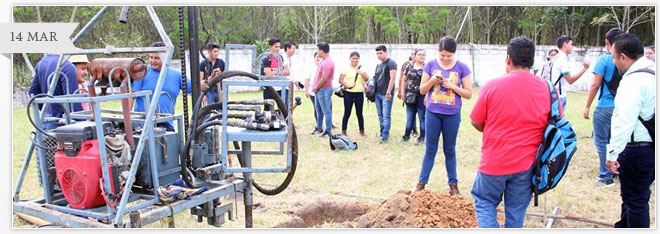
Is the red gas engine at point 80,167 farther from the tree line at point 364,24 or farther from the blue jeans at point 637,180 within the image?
the tree line at point 364,24

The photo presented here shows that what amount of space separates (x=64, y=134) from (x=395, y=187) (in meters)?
3.22

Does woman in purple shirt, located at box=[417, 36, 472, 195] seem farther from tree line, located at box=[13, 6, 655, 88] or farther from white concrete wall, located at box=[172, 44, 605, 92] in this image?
tree line, located at box=[13, 6, 655, 88]

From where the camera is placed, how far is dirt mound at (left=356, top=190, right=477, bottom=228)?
3.90 metres

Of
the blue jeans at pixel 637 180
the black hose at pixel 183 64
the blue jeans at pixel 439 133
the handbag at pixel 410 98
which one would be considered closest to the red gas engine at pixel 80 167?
the black hose at pixel 183 64

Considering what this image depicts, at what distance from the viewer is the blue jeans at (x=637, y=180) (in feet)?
10.7

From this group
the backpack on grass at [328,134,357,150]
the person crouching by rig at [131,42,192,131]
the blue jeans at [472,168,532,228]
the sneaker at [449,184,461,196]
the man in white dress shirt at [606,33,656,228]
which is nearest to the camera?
the blue jeans at [472,168,532,228]

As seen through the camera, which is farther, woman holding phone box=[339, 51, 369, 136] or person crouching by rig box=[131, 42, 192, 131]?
woman holding phone box=[339, 51, 369, 136]

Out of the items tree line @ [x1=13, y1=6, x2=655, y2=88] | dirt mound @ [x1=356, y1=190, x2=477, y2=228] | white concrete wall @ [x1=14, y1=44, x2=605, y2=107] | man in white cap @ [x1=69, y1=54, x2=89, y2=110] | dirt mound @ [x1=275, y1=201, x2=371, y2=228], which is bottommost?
dirt mound @ [x1=275, y1=201, x2=371, y2=228]

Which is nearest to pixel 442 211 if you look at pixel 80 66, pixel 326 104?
pixel 80 66

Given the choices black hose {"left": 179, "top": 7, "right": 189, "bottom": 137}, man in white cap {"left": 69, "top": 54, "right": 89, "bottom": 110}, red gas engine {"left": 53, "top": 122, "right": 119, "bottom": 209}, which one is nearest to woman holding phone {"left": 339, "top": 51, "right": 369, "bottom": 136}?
man in white cap {"left": 69, "top": 54, "right": 89, "bottom": 110}

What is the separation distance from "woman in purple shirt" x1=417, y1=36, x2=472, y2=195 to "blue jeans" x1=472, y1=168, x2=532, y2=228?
141cm

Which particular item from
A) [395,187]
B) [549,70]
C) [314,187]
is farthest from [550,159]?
[549,70]

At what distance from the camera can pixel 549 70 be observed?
21.7ft

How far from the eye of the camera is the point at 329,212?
15.0 ft
